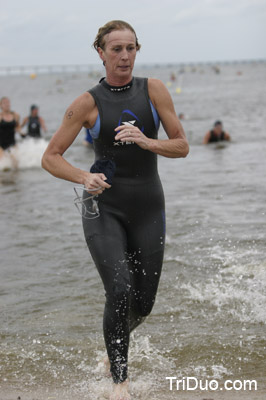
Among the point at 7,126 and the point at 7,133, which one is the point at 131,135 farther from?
the point at 7,133

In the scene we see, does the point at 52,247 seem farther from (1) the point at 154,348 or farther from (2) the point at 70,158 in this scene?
(2) the point at 70,158

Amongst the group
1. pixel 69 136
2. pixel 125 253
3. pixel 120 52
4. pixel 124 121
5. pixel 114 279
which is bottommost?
pixel 114 279

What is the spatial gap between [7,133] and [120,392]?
11.8 m

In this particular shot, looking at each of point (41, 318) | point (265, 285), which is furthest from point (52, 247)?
point (265, 285)

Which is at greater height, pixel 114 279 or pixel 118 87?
pixel 118 87

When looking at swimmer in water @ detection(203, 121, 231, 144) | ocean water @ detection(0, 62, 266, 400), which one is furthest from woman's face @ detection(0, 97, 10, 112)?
swimmer in water @ detection(203, 121, 231, 144)

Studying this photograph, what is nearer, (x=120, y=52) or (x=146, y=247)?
(x=120, y=52)

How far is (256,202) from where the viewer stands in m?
10.0

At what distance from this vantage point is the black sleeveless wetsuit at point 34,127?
1777 centimetres

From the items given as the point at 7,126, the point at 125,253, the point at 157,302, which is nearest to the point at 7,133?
the point at 7,126

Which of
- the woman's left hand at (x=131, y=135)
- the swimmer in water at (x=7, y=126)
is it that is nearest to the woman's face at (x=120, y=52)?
the woman's left hand at (x=131, y=135)

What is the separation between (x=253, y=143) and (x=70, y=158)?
580 cm

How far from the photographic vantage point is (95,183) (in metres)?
3.73

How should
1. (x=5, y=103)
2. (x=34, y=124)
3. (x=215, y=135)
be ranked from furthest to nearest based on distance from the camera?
1. (x=215, y=135)
2. (x=34, y=124)
3. (x=5, y=103)
